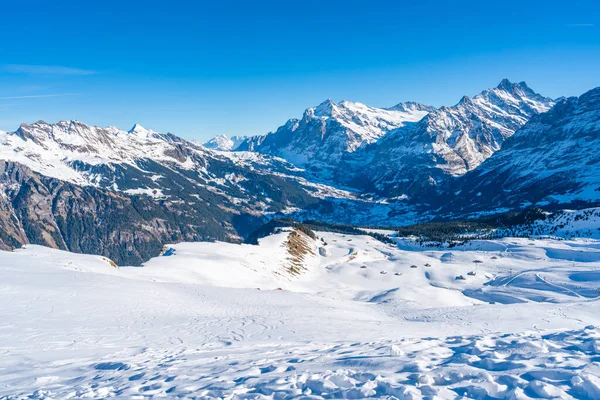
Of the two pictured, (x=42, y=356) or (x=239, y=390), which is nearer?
(x=239, y=390)

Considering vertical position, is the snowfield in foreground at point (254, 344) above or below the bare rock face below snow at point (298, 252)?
above

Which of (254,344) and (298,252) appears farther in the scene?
(298,252)

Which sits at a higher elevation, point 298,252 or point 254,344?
point 254,344

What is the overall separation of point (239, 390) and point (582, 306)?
51.8 metres

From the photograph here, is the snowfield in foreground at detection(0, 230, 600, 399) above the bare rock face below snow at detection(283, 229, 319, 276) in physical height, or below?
above

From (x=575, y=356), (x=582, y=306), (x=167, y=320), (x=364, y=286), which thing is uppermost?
(x=575, y=356)

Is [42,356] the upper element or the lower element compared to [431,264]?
upper

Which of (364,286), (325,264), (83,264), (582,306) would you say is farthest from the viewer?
(325,264)

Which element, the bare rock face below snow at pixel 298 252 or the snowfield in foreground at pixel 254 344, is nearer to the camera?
the snowfield in foreground at pixel 254 344

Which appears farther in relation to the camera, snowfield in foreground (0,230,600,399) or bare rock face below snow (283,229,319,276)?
bare rock face below snow (283,229,319,276)

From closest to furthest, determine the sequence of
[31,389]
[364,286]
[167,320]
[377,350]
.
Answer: [31,389] → [377,350] → [167,320] → [364,286]

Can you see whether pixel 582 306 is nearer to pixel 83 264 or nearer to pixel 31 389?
pixel 31 389

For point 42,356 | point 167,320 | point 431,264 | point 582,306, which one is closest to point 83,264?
point 167,320

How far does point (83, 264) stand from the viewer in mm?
60125
